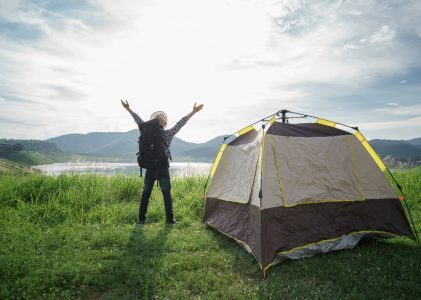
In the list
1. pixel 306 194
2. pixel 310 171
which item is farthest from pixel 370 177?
pixel 306 194

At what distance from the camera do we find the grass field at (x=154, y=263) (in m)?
3.92

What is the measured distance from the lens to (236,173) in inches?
245

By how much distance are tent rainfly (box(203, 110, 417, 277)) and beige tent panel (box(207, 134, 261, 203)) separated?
0.02m

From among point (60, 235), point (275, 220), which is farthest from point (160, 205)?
point (275, 220)

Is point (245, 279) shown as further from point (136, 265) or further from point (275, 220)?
point (136, 265)

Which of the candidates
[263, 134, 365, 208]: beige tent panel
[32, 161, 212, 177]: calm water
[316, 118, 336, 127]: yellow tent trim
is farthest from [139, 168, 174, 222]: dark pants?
[316, 118, 336, 127]: yellow tent trim

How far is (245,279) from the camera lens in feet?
14.2

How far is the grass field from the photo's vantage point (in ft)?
12.9

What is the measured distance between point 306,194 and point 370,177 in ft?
5.18

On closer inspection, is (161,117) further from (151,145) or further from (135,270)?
(135,270)

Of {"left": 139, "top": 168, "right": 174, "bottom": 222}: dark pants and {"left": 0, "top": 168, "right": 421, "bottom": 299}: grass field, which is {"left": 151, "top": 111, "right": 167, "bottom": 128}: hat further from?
{"left": 0, "top": 168, "right": 421, "bottom": 299}: grass field

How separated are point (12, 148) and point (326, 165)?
132 meters

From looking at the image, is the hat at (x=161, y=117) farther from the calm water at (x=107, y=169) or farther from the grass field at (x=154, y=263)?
the calm water at (x=107, y=169)

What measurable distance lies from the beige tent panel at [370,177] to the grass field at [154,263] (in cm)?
98
